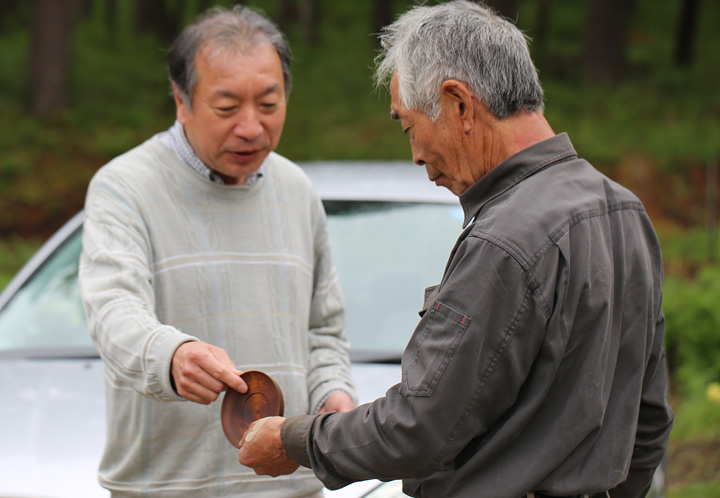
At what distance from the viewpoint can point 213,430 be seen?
7.29 feet

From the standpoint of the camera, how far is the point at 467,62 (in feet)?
5.43

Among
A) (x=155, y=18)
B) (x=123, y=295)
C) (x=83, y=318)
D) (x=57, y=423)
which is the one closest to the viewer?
(x=123, y=295)

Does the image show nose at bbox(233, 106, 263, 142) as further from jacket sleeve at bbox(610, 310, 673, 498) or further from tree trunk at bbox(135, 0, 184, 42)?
tree trunk at bbox(135, 0, 184, 42)

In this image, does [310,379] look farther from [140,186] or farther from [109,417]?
[140,186]

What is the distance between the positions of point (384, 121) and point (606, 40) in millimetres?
4258

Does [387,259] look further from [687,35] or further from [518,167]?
[687,35]

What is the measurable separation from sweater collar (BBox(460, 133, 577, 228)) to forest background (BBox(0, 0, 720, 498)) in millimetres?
3184

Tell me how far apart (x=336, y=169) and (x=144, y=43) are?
1425cm

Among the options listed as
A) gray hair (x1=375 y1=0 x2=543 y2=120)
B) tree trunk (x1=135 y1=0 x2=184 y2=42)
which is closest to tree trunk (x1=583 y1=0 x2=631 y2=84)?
tree trunk (x1=135 y1=0 x2=184 y2=42)

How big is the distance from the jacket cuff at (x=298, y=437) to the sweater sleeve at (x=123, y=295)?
296 millimetres

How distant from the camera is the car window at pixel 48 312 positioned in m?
3.30

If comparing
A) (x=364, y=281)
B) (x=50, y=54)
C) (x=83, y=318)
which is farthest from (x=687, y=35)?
(x=83, y=318)

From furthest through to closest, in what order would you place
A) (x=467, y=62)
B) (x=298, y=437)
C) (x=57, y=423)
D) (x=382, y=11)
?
1. (x=382, y=11)
2. (x=57, y=423)
3. (x=298, y=437)
4. (x=467, y=62)

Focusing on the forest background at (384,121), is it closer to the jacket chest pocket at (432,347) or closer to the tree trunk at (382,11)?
the tree trunk at (382,11)
